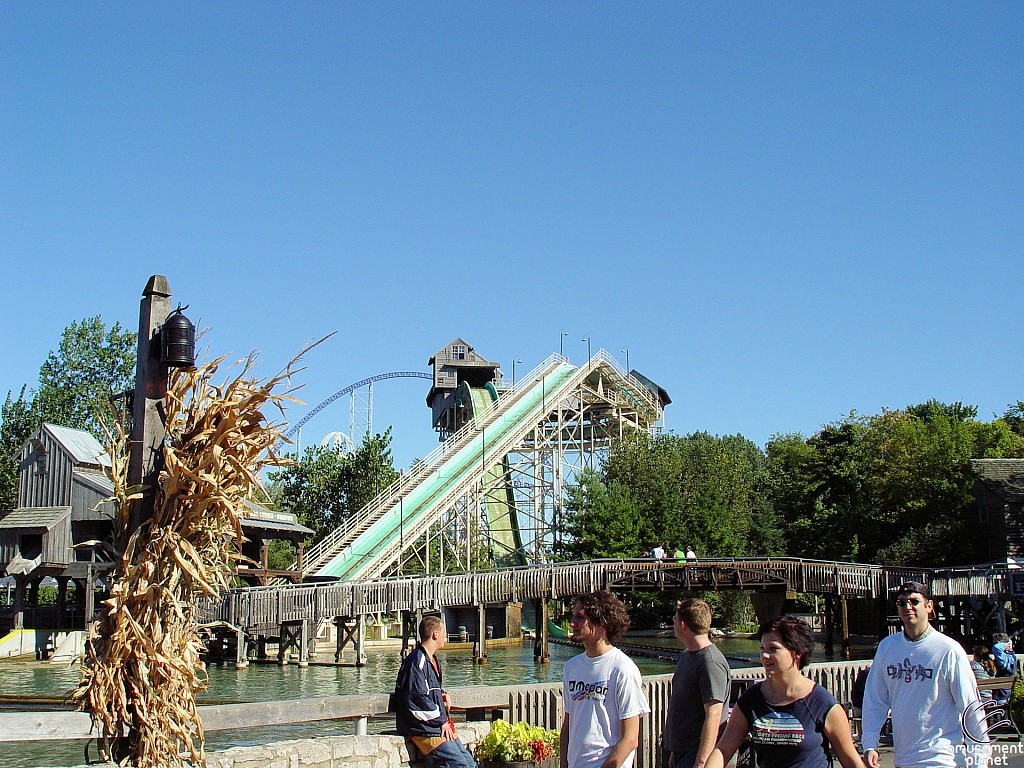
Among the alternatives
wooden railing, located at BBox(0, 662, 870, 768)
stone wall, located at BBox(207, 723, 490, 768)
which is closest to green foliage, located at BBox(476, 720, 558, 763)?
stone wall, located at BBox(207, 723, 490, 768)

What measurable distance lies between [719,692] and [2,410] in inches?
2028

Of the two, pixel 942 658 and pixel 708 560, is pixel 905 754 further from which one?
pixel 708 560

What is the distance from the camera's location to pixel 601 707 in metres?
5.61

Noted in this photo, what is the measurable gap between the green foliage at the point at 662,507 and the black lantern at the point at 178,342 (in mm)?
36045

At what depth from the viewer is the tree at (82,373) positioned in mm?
49906

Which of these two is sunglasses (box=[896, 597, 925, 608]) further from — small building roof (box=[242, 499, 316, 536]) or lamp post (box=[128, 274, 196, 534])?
small building roof (box=[242, 499, 316, 536])

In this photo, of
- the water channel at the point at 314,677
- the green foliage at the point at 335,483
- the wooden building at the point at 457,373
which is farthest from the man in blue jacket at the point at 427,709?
the wooden building at the point at 457,373

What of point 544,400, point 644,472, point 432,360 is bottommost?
point 644,472

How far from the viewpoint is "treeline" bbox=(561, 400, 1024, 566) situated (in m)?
43.6

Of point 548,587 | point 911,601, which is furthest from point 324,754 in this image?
point 548,587

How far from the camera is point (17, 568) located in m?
33.8

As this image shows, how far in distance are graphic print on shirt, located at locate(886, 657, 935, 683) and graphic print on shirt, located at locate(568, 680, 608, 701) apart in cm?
170

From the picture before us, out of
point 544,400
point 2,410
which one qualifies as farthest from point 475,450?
point 2,410

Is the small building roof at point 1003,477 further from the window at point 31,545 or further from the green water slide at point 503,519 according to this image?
the window at point 31,545
